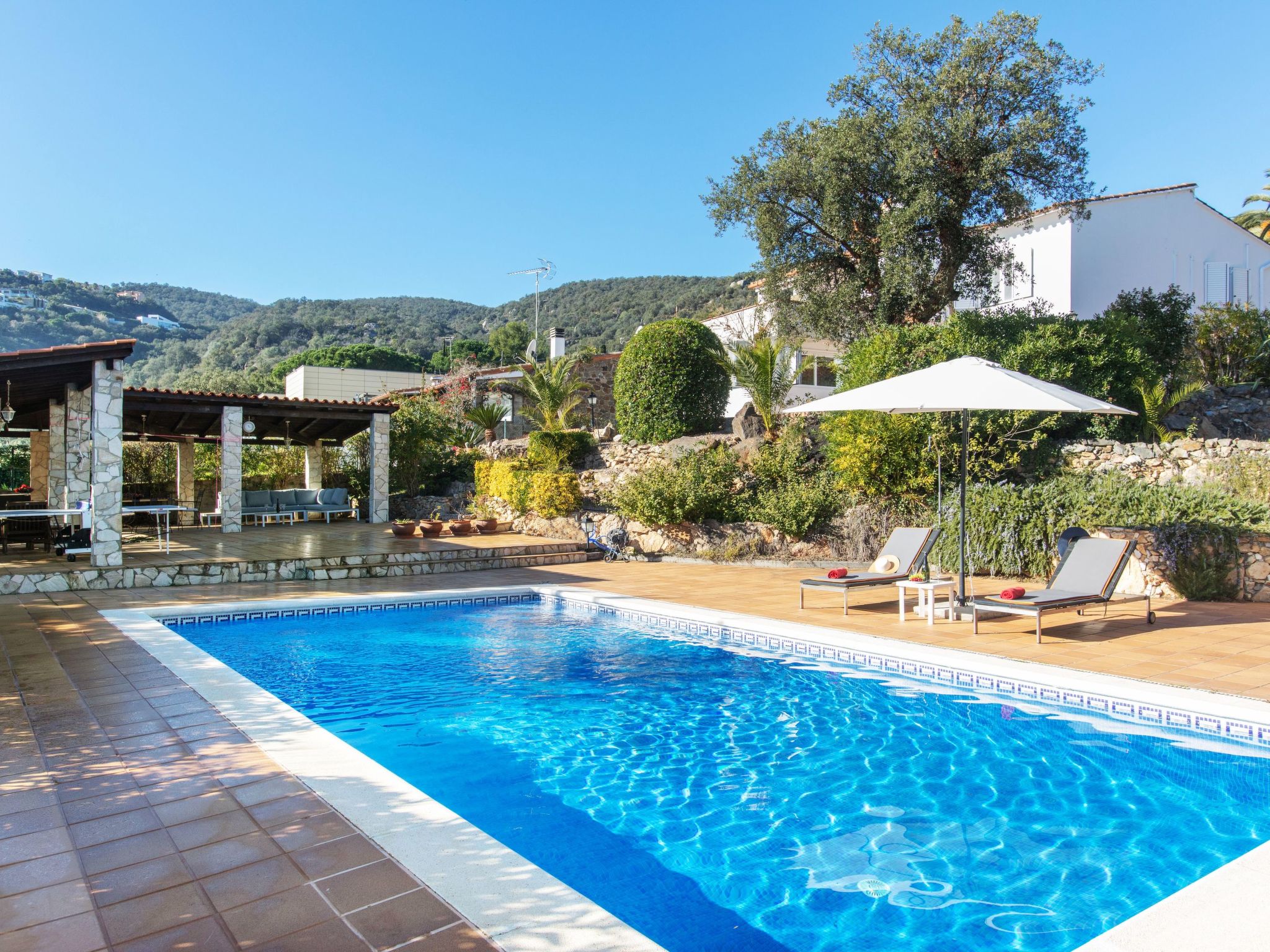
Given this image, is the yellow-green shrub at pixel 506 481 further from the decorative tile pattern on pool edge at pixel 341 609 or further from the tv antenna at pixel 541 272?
the tv antenna at pixel 541 272

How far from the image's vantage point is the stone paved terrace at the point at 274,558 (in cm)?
1131

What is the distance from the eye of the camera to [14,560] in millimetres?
12312

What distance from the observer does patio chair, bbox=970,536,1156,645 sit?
7543 mm

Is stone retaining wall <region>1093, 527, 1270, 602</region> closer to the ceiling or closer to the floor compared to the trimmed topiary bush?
closer to the floor

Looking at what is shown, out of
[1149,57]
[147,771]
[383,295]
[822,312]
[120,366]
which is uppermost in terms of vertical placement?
[383,295]

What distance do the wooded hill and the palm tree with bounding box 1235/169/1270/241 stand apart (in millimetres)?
23219

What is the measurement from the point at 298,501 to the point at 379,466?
2.51 metres

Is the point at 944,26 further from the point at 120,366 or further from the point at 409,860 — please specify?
the point at 409,860

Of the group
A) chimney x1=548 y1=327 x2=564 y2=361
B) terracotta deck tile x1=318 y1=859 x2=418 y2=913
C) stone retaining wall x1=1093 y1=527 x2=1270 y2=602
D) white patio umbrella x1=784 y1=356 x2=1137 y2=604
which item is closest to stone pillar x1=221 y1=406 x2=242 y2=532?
white patio umbrella x1=784 y1=356 x2=1137 y2=604

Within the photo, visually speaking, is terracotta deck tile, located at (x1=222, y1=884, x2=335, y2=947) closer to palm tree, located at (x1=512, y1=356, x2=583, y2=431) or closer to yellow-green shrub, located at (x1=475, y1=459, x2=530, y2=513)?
yellow-green shrub, located at (x1=475, y1=459, x2=530, y2=513)

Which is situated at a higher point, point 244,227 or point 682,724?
point 244,227

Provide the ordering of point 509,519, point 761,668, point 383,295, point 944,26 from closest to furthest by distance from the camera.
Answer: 1. point 761,668
2. point 944,26
3. point 509,519
4. point 383,295

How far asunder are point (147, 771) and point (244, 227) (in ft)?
105

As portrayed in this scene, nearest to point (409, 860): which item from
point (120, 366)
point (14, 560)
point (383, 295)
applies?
point (120, 366)
